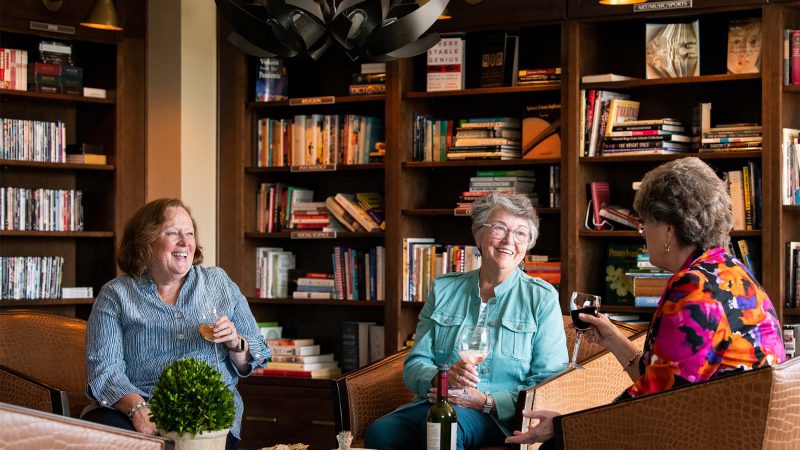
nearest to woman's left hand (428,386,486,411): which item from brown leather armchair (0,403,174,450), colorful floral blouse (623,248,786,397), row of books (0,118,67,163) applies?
colorful floral blouse (623,248,786,397)

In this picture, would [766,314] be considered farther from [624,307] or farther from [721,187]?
[624,307]

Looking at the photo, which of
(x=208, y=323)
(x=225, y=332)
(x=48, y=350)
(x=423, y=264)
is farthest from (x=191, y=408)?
(x=423, y=264)

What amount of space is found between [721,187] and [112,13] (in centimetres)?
344

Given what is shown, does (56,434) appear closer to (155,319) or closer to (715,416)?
(715,416)

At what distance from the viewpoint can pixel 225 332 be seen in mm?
3330

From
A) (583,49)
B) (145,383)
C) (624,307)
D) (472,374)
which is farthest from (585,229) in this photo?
(145,383)

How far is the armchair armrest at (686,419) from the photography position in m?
2.08

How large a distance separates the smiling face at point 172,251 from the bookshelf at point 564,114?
5.68 feet

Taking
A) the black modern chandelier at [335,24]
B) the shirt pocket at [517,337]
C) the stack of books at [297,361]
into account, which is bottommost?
the stack of books at [297,361]

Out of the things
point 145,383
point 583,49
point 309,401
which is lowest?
point 309,401

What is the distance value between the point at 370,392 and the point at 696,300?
1.49 meters

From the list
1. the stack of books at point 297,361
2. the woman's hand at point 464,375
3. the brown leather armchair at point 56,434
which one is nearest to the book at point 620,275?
the stack of books at point 297,361

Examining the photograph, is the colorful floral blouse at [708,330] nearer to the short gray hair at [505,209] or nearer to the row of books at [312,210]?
the short gray hair at [505,209]

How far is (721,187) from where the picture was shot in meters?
2.66
